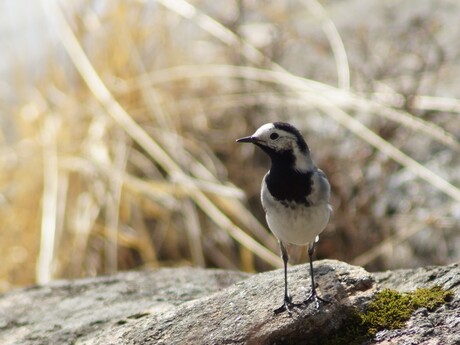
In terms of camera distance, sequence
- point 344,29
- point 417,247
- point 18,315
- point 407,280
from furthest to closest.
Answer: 1. point 344,29
2. point 417,247
3. point 18,315
4. point 407,280

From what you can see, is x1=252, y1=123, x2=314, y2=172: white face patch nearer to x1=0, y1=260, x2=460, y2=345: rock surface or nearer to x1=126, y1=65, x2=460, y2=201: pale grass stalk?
x1=0, y1=260, x2=460, y2=345: rock surface

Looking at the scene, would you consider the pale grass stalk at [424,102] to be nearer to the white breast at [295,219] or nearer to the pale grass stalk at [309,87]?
the pale grass stalk at [309,87]

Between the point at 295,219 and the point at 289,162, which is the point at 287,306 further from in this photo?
the point at 289,162

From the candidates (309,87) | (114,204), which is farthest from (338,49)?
(114,204)

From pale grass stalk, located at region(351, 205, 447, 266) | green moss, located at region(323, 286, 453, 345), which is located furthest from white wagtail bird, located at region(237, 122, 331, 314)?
pale grass stalk, located at region(351, 205, 447, 266)

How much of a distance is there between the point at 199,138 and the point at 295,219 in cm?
262

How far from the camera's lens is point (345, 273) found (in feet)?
7.10

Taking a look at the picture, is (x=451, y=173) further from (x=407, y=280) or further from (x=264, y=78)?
(x=407, y=280)

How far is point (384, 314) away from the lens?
6.72 ft

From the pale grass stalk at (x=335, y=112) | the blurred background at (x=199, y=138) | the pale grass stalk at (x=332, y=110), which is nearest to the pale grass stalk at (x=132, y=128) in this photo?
the blurred background at (x=199, y=138)

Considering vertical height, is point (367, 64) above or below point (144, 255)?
above

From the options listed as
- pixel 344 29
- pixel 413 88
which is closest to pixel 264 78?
pixel 413 88

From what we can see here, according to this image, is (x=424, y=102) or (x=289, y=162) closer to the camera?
(x=289, y=162)

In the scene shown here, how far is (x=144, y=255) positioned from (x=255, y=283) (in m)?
2.19
